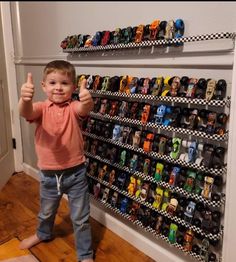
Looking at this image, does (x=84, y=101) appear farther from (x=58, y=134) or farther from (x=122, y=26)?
(x=122, y=26)

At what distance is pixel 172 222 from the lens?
1401 mm

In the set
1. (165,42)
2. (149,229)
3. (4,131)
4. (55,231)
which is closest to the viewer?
(165,42)

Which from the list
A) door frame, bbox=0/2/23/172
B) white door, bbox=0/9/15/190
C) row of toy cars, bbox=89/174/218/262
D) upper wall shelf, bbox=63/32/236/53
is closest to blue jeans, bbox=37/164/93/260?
row of toy cars, bbox=89/174/218/262

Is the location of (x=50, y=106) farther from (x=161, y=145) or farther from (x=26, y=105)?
(x=161, y=145)

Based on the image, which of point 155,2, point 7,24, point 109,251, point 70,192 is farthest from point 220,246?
point 7,24

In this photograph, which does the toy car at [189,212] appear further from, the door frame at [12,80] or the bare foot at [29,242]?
the door frame at [12,80]

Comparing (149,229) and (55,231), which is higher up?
(149,229)

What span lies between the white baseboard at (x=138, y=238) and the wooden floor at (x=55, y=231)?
0.03 meters

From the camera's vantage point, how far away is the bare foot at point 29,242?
1.63 metres

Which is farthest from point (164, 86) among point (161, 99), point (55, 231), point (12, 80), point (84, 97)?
point (12, 80)

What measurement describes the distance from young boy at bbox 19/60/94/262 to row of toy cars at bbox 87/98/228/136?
208mm

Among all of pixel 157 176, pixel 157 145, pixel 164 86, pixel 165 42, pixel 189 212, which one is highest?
pixel 165 42

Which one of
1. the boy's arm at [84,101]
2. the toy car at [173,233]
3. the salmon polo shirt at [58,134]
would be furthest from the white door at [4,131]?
the toy car at [173,233]

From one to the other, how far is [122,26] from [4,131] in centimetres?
136
